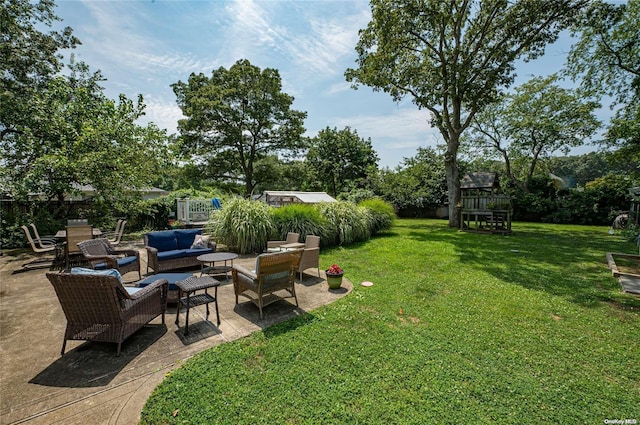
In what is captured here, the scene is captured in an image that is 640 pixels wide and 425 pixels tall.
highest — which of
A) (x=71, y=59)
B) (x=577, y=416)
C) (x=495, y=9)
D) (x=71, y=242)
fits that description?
(x=495, y=9)

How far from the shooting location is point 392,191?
20438mm

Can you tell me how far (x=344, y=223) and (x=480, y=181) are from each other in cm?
1112

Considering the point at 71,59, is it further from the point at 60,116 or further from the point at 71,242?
the point at 71,242

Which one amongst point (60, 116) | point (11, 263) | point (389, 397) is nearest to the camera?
point (389, 397)

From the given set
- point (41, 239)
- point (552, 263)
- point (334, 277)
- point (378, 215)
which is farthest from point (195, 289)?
point (378, 215)

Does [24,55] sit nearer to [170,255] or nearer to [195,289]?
[170,255]

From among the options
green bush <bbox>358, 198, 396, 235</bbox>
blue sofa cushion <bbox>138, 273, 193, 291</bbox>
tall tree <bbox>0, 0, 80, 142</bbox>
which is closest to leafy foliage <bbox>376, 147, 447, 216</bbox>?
green bush <bbox>358, 198, 396, 235</bbox>

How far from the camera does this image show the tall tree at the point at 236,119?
1838 cm

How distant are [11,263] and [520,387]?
1111 centimetres

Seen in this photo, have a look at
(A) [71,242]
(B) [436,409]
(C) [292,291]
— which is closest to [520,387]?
(B) [436,409]

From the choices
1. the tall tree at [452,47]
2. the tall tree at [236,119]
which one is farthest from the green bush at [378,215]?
the tall tree at [236,119]

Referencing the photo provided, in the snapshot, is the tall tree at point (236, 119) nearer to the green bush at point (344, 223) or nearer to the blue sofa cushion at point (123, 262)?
the green bush at point (344, 223)

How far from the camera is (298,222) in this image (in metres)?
8.37

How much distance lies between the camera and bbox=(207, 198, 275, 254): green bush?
765cm
